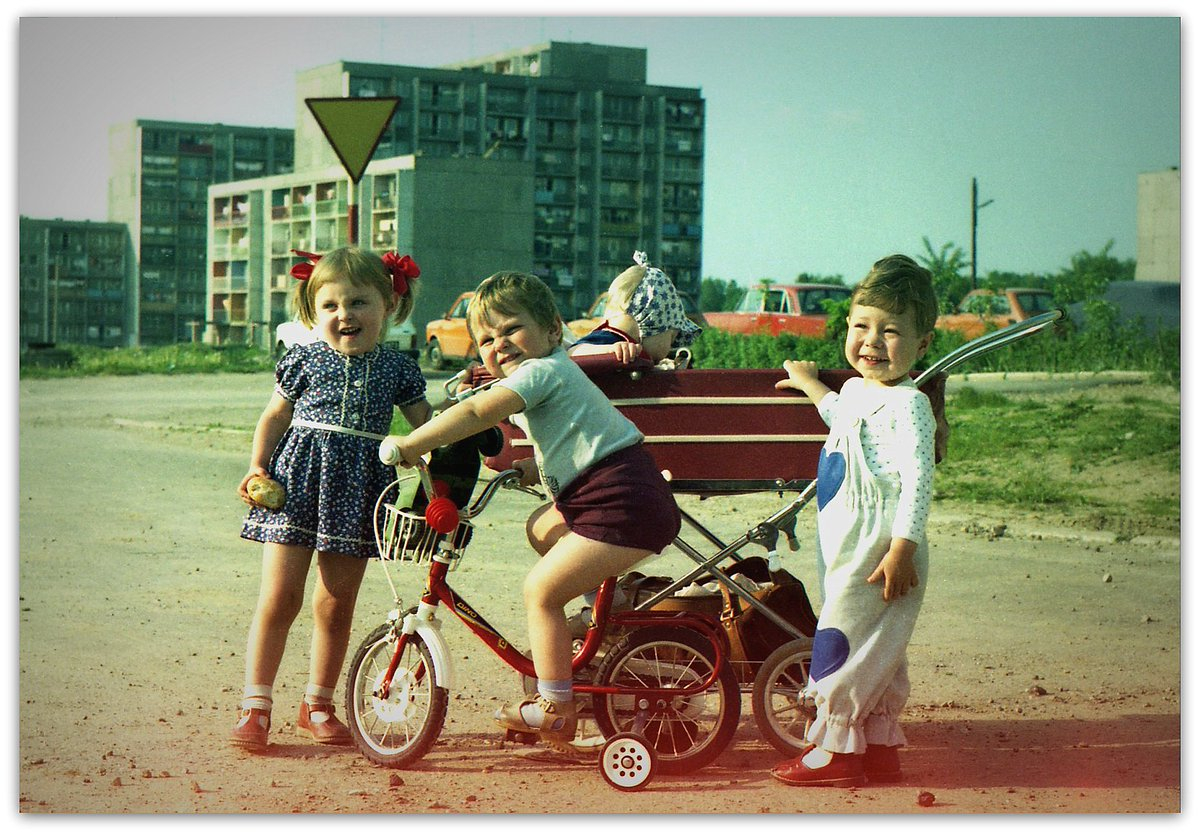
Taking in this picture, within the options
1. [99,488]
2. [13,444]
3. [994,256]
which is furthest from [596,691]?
[99,488]

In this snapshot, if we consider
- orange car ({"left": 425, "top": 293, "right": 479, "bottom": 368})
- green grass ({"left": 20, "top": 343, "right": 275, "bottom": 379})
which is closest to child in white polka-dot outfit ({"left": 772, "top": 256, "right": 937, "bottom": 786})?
green grass ({"left": 20, "top": 343, "right": 275, "bottom": 379})

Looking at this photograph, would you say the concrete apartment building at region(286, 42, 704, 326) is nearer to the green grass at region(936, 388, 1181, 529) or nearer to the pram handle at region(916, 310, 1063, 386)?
the green grass at region(936, 388, 1181, 529)

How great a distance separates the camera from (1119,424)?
43.2 ft

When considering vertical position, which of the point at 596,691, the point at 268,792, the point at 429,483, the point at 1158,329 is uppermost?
the point at 1158,329

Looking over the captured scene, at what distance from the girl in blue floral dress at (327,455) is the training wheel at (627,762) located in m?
0.88

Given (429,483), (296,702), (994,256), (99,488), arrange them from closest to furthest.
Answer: (429,483)
(296,702)
(994,256)
(99,488)

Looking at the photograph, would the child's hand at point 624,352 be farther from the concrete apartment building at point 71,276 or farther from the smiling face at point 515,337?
the concrete apartment building at point 71,276

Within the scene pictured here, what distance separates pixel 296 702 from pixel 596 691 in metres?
1.40

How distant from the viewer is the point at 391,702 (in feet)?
14.7

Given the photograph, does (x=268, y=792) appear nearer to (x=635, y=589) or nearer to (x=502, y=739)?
(x=502, y=739)

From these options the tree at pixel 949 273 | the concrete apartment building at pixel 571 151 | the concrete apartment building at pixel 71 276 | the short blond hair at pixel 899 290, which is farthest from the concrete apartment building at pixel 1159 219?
the tree at pixel 949 273

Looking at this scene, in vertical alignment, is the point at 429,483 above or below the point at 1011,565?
above

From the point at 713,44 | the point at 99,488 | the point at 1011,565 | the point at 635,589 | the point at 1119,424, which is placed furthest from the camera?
the point at 1119,424

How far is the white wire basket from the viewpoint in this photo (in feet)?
14.2
